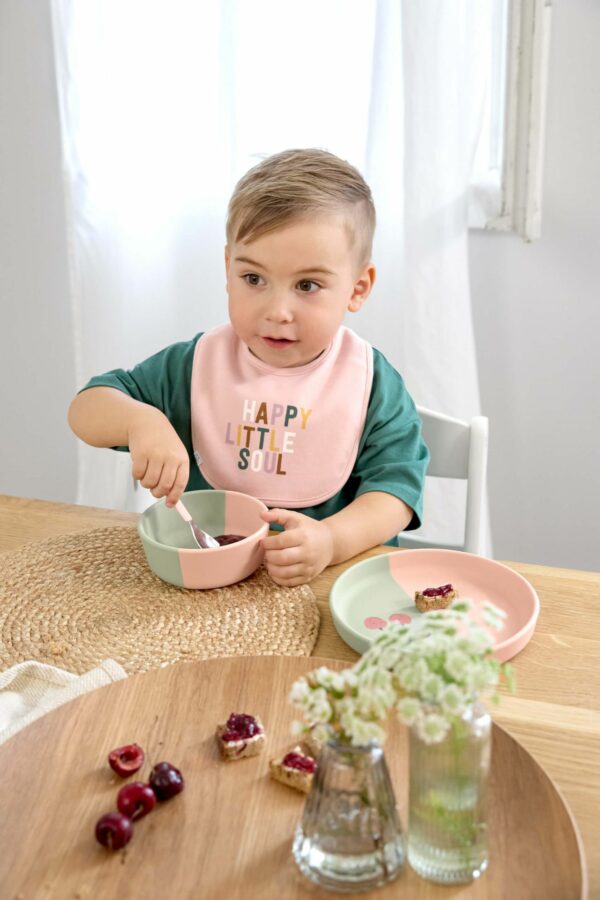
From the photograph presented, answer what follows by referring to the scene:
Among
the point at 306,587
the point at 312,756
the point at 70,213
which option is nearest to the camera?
the point at 312,756

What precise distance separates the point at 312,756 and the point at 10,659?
1.19ft

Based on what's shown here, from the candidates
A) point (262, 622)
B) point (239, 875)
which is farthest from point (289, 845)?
point (262, 622)

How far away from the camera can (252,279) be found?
1264 millimetres

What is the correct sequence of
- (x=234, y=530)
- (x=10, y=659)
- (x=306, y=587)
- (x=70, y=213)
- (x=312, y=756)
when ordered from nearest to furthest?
(x=312, y=756) → (x=10, y=659) → (x=306, y=587) → (x=234, y=530) → (x=70, y=213)

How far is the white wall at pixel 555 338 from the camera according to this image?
207 cm

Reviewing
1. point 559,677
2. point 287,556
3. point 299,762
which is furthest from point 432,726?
point 287,556

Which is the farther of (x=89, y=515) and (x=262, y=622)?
(x=89, y=515)

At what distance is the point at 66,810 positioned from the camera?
0.73 meters

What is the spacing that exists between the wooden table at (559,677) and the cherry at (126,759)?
266 millimetres

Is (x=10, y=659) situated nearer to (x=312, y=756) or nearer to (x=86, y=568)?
(x=86, y=568)

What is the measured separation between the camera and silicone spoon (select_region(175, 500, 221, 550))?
45.8 inches

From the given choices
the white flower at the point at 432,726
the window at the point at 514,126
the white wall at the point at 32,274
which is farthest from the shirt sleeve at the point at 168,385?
the white wall at the point at 32,274

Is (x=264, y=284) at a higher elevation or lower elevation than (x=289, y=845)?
higher

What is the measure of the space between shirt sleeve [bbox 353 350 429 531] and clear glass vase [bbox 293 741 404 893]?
636 millimetres
